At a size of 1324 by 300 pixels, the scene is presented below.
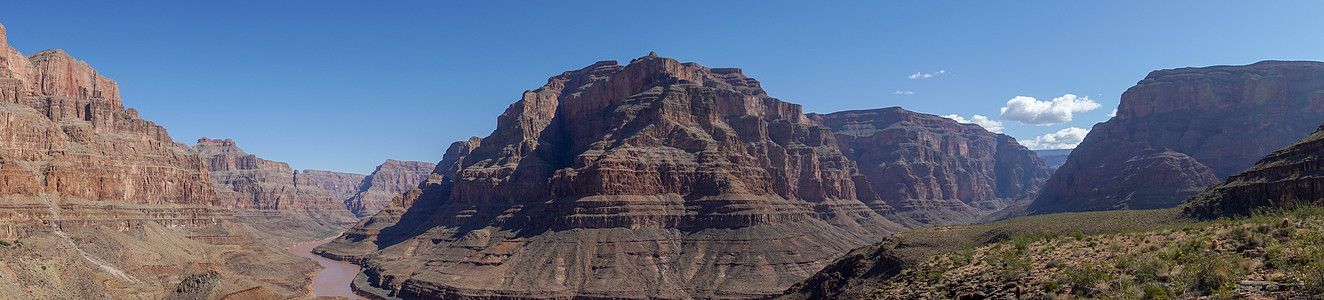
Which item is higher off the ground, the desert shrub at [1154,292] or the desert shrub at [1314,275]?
the desert shrub at [1314,275]

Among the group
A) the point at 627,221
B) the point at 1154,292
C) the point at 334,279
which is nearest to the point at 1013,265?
the point at 1154,292

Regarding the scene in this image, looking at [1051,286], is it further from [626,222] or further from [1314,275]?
[626,222]

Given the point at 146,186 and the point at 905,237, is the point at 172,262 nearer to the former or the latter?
the point at 146,186

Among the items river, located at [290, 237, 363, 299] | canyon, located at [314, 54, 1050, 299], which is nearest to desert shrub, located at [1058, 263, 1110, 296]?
canyon, located at [314, 54, 1050, 299]

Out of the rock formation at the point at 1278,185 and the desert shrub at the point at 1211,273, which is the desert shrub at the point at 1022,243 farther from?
the rock formation at the point at 1278,185

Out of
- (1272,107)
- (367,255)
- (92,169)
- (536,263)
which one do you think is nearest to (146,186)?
(92,169)

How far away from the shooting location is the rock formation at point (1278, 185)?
49584mm

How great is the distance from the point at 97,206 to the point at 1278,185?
174 m

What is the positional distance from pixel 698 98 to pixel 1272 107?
535 feet

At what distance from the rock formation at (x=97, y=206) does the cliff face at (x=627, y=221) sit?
104ft

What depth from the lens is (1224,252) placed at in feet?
89.4

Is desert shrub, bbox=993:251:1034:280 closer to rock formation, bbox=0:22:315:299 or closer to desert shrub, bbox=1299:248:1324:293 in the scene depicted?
desert shrub, bbox=1299:248:1324:293

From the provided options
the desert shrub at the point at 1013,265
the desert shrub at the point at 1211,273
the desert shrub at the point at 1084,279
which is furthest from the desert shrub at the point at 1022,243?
the desert shrub at the point at 1211,273

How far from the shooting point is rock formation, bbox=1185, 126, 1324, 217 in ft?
163
